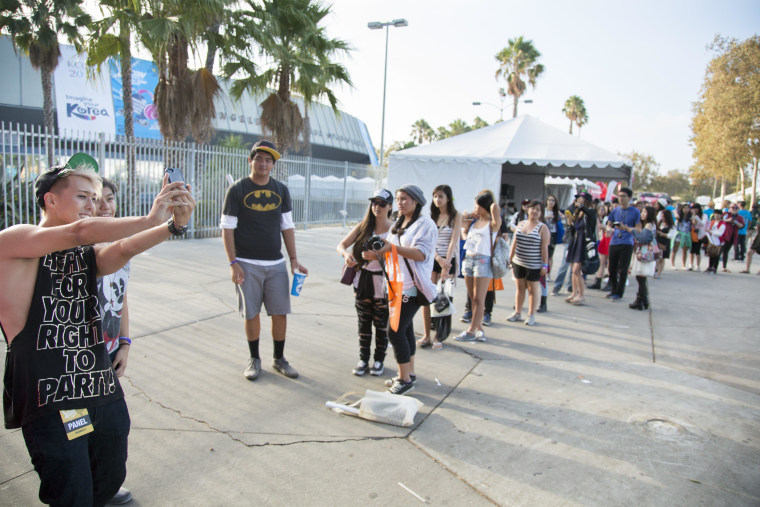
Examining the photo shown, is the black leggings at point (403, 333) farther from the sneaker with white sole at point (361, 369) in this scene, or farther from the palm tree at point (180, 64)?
the palm tree at point (180, 64)

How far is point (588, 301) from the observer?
812cm

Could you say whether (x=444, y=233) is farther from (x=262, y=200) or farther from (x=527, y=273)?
(x=262, y=200)

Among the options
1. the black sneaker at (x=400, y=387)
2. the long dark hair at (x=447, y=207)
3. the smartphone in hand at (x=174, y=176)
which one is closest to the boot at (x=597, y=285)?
the long dark hair at (x=447, y=207)

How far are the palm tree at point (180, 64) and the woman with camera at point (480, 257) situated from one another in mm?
8747

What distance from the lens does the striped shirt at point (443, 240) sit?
5438 mm

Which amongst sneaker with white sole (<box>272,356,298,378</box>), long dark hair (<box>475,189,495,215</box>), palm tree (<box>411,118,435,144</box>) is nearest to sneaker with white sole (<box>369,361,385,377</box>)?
sneaker with white sole (<box>272,356,298,378</box>)

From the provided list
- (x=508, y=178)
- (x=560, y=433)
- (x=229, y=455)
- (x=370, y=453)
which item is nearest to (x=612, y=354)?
(x=560, y=433)

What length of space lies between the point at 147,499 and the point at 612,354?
4.63 metres

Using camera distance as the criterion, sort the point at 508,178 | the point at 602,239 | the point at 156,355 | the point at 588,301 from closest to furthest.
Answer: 1. the point at 156,355
2. the point at 588,301
3. the point at 602,239
4. the point at 508,178

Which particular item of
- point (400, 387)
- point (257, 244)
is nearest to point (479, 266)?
Answer: point (400, 387)

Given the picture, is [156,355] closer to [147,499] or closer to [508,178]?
[147,499]

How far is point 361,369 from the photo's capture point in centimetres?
439

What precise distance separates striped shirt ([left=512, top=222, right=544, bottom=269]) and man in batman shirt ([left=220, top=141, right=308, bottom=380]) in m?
3.40

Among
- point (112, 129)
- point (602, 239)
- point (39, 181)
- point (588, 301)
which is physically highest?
point (112, 129)
